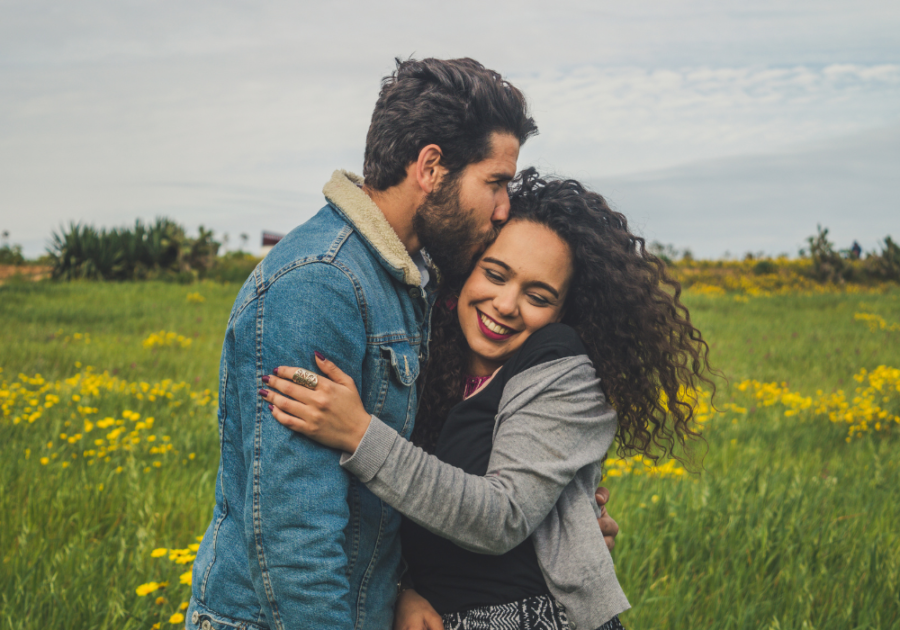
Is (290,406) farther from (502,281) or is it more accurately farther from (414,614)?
(502,281)

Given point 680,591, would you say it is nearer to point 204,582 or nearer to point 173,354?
point 204,582

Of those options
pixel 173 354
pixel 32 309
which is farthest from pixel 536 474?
pixel 32 309

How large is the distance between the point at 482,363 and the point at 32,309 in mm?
11690

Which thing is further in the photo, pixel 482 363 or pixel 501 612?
pixel 482 363

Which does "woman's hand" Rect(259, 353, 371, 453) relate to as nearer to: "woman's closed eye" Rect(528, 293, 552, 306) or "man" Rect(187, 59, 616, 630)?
"man" Rect(187, 59, 616, 630)

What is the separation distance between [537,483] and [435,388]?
2.18 feet

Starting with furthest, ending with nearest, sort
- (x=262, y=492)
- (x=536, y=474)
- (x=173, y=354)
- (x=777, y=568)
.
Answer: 1. (x=173, y=354)
2. (x=777, y=568)
3. (x=536, y=474)
4. (x=262, y=492)

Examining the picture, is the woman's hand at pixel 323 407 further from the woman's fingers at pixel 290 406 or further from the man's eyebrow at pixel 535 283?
the man's eyebrow at pixel 535 283

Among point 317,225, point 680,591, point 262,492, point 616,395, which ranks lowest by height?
point 680,591

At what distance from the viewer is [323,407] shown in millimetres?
1598

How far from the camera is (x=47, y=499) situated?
3.97 meters

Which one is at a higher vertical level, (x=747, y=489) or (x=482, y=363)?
(x=482, y=363)

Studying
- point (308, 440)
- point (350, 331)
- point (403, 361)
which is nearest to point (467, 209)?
point (403, 361)

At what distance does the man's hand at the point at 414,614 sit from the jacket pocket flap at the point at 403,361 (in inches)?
27.2
